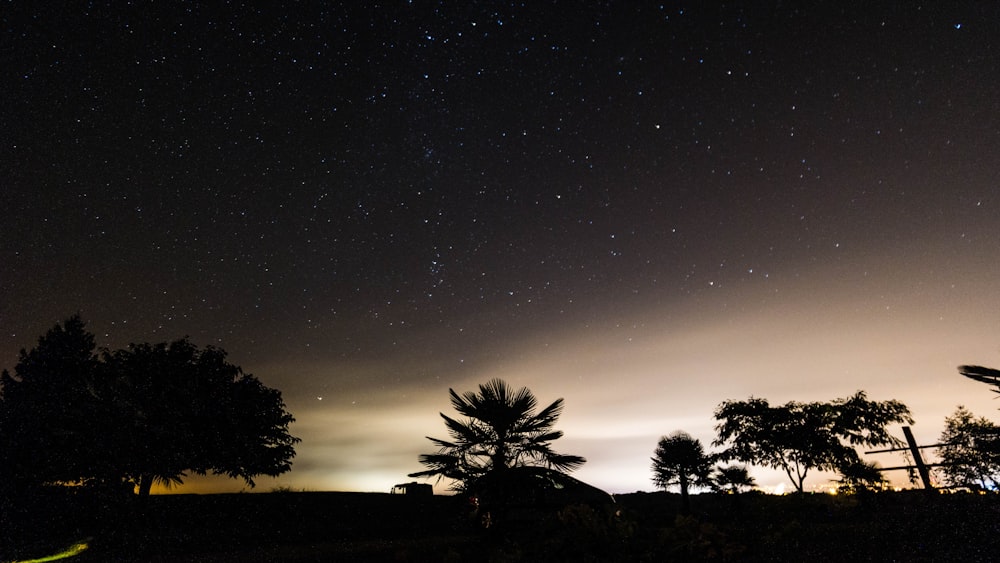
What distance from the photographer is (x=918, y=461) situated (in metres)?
11.1

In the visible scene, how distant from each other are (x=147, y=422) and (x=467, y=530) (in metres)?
16.9

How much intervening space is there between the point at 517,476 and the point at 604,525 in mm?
1347

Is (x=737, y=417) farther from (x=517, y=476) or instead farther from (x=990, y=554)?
(x=517, y=476)

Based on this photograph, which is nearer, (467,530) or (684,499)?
(467,530)

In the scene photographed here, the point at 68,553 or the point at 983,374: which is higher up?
the point at 983,374

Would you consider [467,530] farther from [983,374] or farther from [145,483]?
[145,483]

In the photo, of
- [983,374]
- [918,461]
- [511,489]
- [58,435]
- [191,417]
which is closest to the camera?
[983,374]

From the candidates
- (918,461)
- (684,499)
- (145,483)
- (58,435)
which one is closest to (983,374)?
(918,461)

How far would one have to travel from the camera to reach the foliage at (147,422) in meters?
18.7

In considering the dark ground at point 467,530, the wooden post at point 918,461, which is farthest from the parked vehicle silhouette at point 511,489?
the wooden post at point 918,461

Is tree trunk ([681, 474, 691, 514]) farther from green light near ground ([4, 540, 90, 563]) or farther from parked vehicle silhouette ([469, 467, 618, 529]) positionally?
green light near ground ([4, 540, 90, 563])

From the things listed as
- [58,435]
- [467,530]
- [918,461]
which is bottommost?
[467,530]

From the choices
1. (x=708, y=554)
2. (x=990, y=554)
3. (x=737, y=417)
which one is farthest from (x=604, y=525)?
(x=737, y=417)

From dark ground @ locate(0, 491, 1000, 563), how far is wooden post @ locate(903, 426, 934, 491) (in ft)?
1.35
